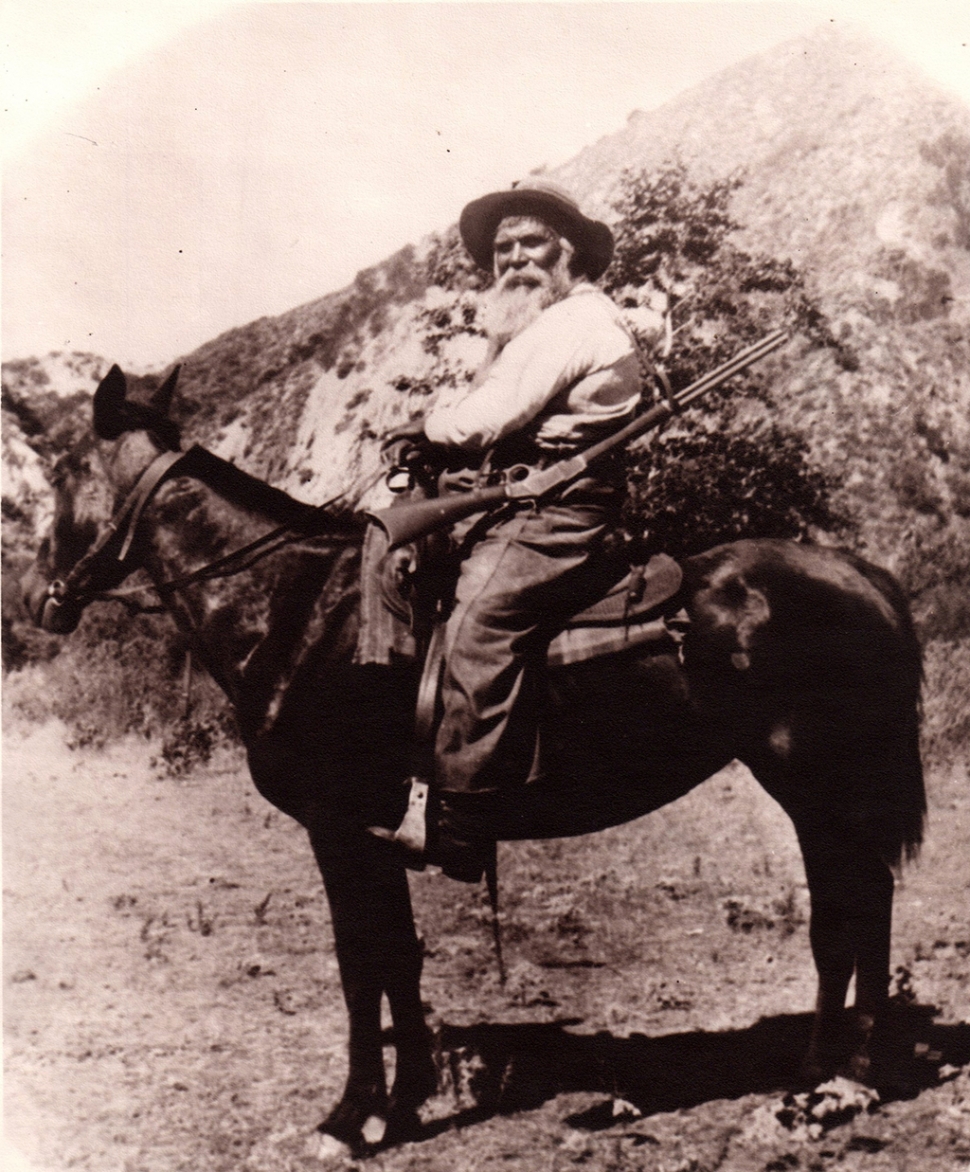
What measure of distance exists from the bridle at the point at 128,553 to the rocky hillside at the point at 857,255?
2.07 feet

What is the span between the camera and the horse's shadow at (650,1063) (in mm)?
4246

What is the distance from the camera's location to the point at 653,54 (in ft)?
15.6

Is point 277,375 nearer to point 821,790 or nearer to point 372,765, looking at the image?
point 372,765

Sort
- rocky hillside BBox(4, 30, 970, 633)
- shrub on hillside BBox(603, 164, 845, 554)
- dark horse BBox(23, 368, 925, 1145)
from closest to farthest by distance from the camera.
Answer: dark horse BBox(23, 368, 925, 1145) < rocky hillside BBox(4, 30, 970, 633) < shrub on hillside BBox(603, 164, 845, 554)

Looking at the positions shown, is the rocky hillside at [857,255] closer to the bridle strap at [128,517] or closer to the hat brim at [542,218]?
the hat brim at [542,218]

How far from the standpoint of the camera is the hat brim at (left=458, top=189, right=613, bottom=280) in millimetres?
4137

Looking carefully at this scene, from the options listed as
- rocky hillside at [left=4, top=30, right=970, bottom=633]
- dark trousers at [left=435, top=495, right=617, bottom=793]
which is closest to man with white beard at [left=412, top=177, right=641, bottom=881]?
dark trousers at [left=435, top=495, right=617, bottom=793]

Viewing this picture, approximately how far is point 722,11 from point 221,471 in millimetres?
3007

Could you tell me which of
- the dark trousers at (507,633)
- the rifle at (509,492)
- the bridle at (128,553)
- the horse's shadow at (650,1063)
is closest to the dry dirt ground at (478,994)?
the horse's shadow at (650,1063)

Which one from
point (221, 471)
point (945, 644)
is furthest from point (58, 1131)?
point (945, 644)

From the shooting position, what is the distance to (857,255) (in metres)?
4.73

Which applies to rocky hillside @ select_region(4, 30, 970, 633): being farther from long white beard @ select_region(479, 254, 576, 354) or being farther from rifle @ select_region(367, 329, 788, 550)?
rifle @ select_region(367, 329, 788, 550)

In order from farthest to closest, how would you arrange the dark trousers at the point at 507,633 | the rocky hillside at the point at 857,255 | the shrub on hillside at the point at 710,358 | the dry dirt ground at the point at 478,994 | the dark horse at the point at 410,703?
the shrub on hillside at the point at 710,358 → the rocky hillside at the point at 857,255 → the dry dirt ground at the point at 478,994 → the dark horse at the point at 410,703 → the dark trousers at the point at 507,633

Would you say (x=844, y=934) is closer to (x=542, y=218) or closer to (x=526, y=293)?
(x=526, y=293)
